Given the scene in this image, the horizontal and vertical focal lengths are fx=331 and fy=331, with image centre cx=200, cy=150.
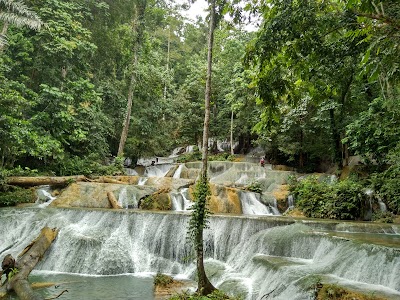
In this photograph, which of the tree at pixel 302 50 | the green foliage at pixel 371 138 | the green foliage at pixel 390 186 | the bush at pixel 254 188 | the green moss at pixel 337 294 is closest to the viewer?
the tree at pixel 302 50

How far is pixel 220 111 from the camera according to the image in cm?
2888

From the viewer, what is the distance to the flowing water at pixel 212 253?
21.7 ft

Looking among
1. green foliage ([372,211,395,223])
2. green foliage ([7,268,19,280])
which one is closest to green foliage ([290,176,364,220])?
green foliage ([372,211,395,223])

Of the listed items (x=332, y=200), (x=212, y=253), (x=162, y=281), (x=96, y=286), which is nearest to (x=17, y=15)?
(x=96, y=286)

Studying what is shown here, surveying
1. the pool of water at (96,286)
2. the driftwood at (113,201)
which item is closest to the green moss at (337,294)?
the pool of water at (96,286)

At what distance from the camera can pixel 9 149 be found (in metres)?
15.1

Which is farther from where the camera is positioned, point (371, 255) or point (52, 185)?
point (52, 185)

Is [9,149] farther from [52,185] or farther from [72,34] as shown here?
[72,34]

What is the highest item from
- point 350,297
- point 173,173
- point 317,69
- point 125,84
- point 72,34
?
point 72,34

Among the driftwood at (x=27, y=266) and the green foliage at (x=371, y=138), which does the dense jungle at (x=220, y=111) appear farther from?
the driftwood at (x=27, y=266)

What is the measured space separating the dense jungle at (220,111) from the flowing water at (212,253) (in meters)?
0.12

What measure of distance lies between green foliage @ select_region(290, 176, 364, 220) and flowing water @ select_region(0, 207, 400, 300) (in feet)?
10.6

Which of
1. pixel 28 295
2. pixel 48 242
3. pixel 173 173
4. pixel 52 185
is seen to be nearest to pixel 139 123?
pixel 173 173

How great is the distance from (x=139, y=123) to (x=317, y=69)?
757 inches
